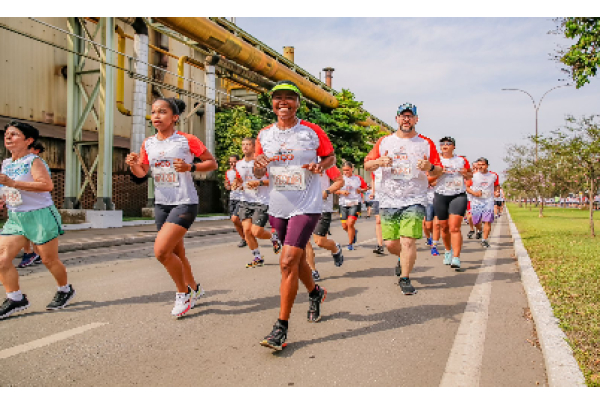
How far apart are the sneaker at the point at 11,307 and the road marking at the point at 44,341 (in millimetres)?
952

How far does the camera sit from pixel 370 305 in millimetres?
5387

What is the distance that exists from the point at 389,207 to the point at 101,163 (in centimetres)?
1284

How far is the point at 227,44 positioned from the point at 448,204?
15.7 metres

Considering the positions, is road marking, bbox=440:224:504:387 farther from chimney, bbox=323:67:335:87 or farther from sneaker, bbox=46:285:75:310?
chimney, bbox=323:67:335:87

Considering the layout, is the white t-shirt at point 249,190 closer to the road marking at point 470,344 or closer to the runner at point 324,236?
the runner at point 324,236

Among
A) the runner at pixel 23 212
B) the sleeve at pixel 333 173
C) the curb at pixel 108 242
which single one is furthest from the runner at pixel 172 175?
the curb at pixel 108 242

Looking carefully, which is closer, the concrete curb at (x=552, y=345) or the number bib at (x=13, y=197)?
the concrete curb at (x=552, y=345)

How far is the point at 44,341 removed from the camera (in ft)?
13.3

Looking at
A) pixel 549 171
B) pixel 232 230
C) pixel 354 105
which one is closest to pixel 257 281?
pixel 232 230

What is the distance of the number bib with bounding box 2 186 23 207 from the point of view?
5074 millimetres

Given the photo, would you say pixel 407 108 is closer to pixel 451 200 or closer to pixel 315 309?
pixel 315 309

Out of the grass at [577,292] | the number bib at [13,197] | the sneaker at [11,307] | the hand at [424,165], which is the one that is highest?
the hand at [424,165]

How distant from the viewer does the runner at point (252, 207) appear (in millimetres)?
8188

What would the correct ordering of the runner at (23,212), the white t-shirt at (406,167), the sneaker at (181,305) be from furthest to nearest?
the white t-shirt at (406,167) < the runner at (23,212) < the sneaker at (181,305)
